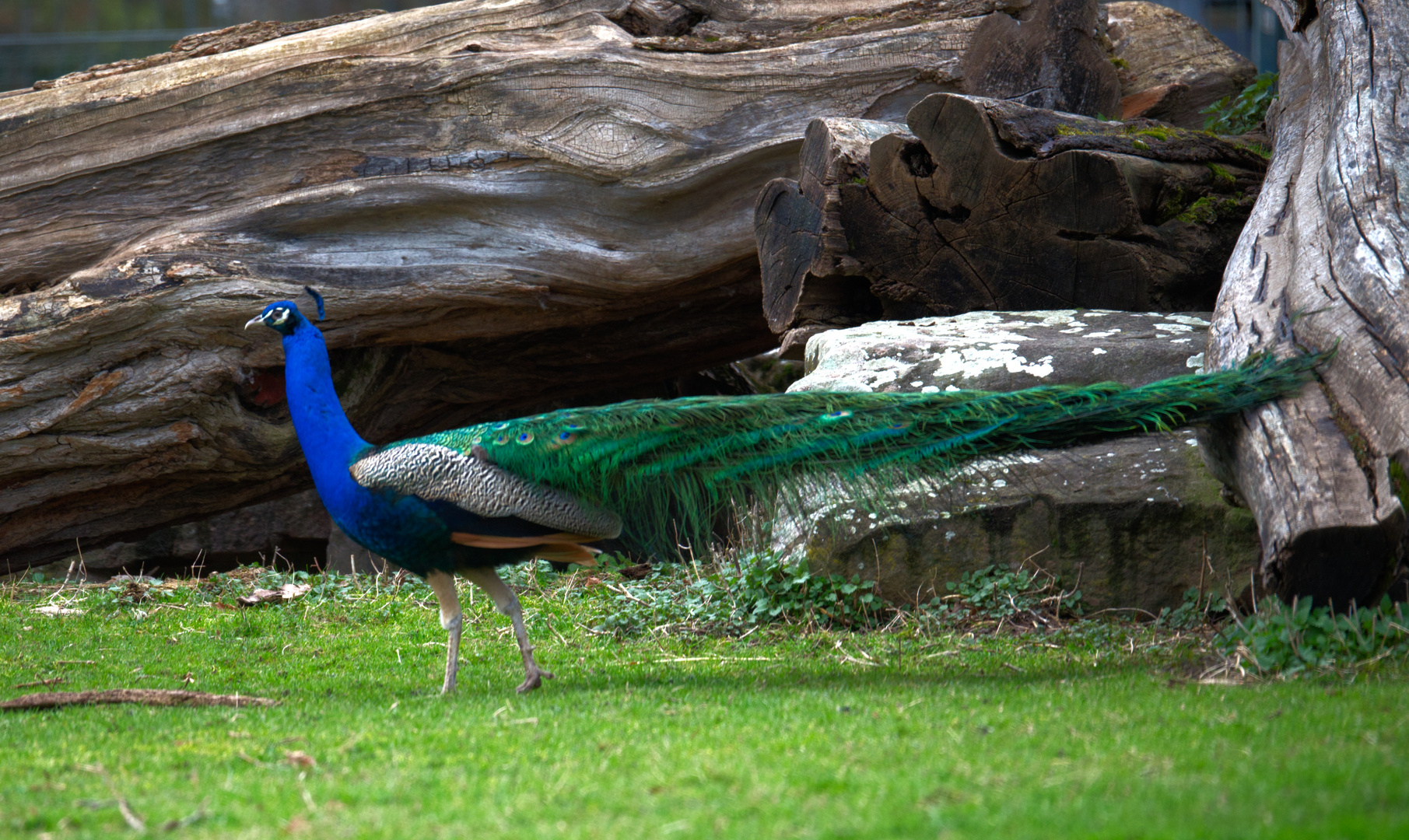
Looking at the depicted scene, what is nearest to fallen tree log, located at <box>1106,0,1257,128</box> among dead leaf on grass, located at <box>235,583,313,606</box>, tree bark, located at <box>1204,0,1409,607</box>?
tree bark, located at <box>1204,0,1409,607</box>

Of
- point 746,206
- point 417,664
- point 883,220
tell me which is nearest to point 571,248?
point 746,206

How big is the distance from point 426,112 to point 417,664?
3.91m

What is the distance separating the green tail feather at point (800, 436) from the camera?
13.4ft

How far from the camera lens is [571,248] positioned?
24.9 feet

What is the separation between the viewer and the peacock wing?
4.21 metres

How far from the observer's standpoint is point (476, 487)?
4.21m

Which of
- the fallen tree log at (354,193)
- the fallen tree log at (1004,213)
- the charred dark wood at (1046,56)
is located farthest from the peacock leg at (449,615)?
the charred dark wood at (1046,56)

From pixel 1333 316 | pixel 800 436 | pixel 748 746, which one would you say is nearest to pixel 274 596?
pixel 800 436

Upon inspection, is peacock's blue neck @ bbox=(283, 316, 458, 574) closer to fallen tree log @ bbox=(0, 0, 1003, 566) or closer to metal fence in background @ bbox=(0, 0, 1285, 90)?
fallen tree log @ bbox=(0, 0, 1003, 566)

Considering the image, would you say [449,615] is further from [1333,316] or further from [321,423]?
[1333,316]

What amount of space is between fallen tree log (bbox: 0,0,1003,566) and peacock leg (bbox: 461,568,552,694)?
3.31m

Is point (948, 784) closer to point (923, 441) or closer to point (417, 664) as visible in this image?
point (923, 441)

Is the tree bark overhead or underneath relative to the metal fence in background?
underneath

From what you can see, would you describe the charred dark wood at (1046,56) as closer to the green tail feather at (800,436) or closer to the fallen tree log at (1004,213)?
the fallen tree log at (1004,213)
